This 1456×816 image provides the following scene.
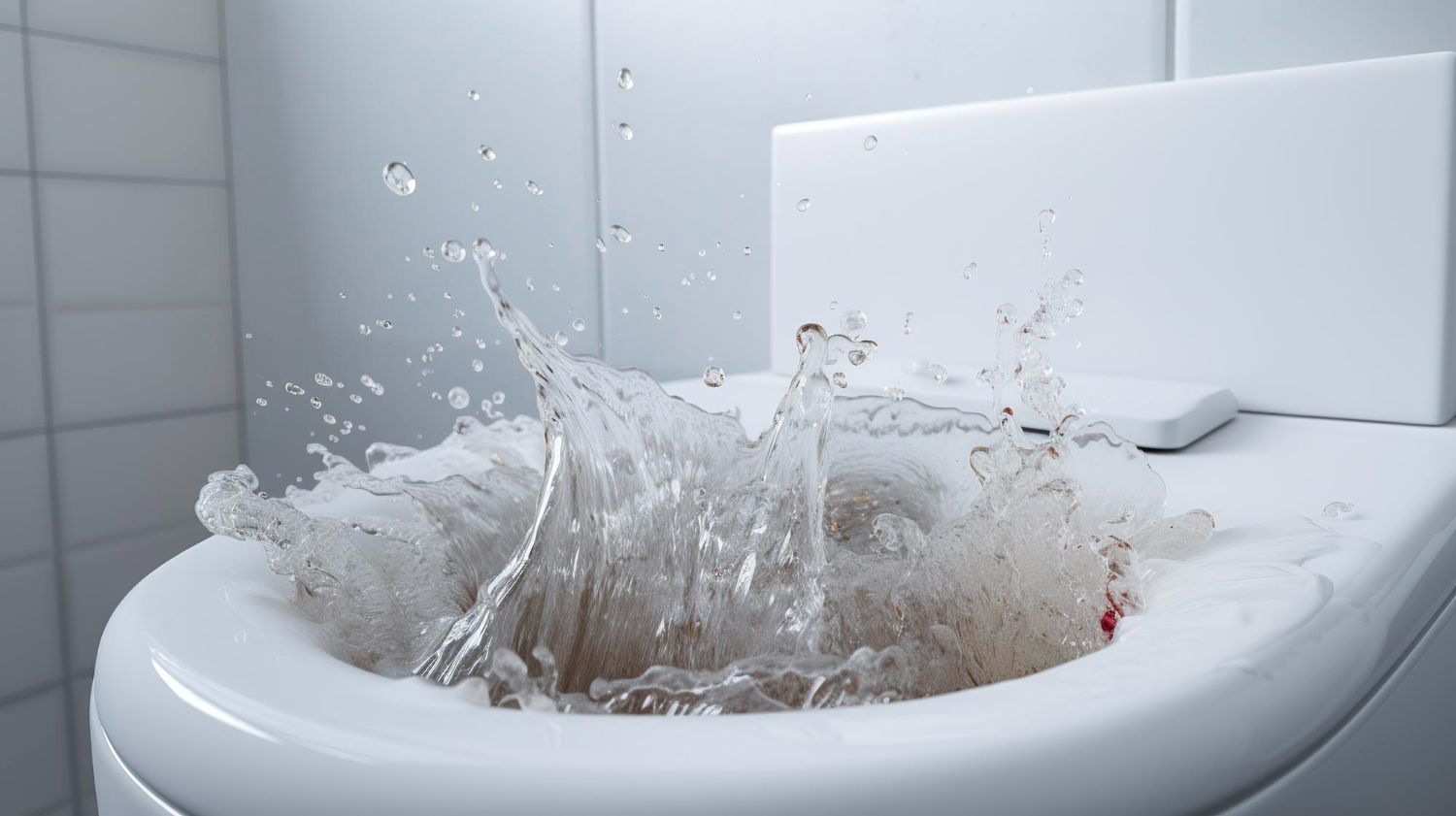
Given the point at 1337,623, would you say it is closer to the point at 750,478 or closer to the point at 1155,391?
the point at 750,478

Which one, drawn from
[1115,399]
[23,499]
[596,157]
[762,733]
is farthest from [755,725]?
[23,499]

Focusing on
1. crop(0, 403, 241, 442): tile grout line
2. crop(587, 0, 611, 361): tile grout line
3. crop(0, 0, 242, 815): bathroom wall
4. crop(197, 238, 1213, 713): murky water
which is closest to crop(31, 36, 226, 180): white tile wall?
crop(0, 0, 242, 815): bathroom wall

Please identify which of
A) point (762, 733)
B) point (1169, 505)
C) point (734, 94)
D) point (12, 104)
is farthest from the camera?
point (12, 104)

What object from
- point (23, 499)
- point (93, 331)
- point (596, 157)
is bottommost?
point (23, 499)

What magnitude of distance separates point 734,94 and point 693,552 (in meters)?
0.89

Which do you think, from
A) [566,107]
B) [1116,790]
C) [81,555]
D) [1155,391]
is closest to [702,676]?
[1116,790]

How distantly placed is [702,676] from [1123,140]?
711mm

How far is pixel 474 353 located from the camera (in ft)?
5.10

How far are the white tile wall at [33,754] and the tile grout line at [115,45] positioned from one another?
88 centimetres

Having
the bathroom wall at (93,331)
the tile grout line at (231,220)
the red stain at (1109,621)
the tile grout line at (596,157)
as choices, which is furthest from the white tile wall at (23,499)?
the red stain at (1109,621)

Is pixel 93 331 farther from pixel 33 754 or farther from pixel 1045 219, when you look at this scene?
pixel 1045 219

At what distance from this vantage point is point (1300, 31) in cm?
89

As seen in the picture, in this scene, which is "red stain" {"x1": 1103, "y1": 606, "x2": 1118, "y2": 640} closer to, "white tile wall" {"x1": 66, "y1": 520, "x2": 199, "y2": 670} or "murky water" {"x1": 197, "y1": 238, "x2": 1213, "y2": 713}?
"murky water" {"x1": 197, "y1": 238, "x2": 1213, "y2": 713}

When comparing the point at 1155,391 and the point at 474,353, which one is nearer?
the point at 1155,391
